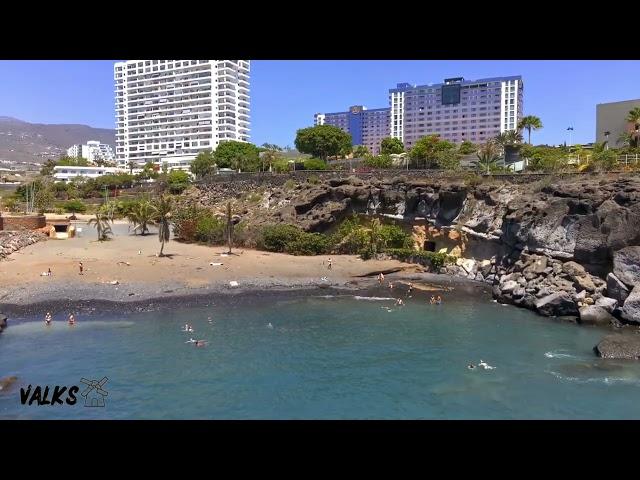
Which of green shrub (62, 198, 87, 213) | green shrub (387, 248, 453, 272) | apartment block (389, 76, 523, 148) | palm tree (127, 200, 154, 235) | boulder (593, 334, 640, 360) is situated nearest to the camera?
boulder (593, 334, 640, 360)

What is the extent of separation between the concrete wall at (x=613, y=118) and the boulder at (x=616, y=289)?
87.8ft

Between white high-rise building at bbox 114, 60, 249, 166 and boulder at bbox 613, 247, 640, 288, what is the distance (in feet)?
347

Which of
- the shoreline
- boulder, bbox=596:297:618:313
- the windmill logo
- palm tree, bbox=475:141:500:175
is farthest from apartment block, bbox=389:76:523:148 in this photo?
the windmill logo

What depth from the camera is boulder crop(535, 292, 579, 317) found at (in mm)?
26406

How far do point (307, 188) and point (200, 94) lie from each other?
8813cm

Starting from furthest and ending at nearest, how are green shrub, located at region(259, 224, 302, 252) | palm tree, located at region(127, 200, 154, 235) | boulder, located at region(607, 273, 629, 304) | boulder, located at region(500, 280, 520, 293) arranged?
palm tree, located at region(127, 200, 154, 235) → green shrub, located at region(259, 224, 302, 252) → boulder, located at region(500, 280, 520, 293) → boulder, located at region(607, 273, 629, 304)

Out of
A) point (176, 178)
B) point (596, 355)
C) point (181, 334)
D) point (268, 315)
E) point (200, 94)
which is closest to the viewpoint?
point (596, 355)

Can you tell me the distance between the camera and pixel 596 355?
20969 millimetres

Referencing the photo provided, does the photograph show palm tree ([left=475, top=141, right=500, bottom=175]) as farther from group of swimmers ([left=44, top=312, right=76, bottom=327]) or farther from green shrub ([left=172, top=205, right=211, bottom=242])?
group of swimmers ([left=44, top=312, right=76, bottom=327])

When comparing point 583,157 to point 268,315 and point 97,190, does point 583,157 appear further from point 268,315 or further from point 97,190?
point 97,190

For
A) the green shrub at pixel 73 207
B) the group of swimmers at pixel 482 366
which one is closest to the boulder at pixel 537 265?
the group of swimmers at pixel 482 366

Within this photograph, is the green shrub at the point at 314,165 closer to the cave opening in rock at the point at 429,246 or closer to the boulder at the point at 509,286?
the cave opening in rock at the point at 429,246

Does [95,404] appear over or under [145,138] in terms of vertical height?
under
